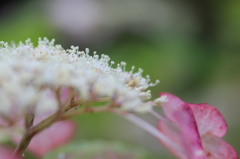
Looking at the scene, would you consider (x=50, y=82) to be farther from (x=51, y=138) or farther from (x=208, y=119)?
(x=51, y=138)

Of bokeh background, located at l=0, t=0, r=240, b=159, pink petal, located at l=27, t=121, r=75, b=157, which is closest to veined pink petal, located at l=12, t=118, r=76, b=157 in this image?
pink petal, located at l=27, t=121, r=75, b=157

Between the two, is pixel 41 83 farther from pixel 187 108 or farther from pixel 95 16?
pixel 95 16

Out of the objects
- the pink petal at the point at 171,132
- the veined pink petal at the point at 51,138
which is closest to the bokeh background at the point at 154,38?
the veined pink petal at the point at 51,138

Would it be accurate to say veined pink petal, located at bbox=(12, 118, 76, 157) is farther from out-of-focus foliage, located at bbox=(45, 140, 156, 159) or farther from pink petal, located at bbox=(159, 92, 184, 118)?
pink petal, located at bbox=(159, 92, 184, 118)

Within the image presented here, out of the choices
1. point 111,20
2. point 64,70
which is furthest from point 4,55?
point 111,20

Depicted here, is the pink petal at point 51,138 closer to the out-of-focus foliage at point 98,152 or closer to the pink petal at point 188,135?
the out-of-focus foliage at point 98,152
